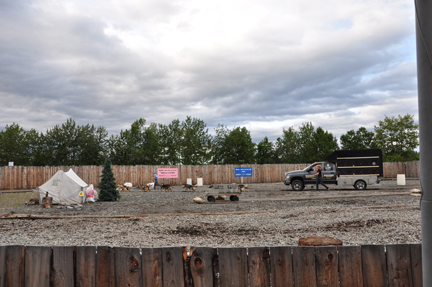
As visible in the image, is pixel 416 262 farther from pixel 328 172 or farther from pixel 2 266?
pixel 328 172

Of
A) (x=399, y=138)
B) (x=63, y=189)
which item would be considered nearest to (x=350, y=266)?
(x=63, y=189)

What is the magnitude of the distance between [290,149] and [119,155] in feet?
119

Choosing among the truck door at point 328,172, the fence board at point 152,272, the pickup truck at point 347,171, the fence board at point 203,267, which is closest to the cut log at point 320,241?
the fence board at point 203,267

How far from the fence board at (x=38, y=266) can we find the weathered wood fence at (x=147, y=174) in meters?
37.0

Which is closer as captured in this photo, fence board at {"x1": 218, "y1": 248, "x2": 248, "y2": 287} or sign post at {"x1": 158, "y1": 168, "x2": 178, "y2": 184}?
fence board at {"x1": 218, "y1": 248, "x2": 248, "y2": 287}

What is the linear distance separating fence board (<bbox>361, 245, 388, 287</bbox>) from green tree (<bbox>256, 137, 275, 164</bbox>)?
2695 inches

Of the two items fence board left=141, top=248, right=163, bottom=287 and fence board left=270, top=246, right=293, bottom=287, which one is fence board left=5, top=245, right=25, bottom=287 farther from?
fence board left=270, top=246, right=293, bottom=287

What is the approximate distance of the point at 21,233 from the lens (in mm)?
9977

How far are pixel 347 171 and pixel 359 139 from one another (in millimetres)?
46828

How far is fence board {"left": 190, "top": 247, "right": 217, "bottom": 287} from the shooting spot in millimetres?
2912

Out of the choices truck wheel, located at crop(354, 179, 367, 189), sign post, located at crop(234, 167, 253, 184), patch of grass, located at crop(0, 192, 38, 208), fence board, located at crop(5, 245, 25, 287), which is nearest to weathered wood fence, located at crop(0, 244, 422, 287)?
fence board, located at crop(5, 245, 25, 287)

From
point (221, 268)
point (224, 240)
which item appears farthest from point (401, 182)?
point (221, 268)

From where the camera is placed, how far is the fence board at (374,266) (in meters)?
2.86

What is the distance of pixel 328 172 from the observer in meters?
26.0
